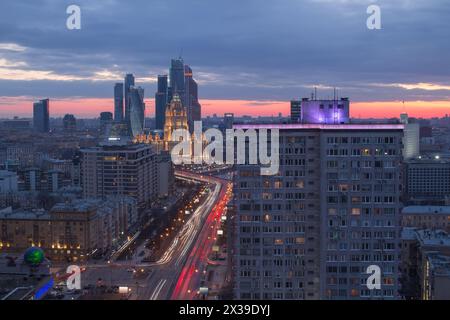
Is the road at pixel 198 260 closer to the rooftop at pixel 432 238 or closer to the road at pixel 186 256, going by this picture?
the road at pixel 186 256

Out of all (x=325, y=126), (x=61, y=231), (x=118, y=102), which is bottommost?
(x=61, y=231)

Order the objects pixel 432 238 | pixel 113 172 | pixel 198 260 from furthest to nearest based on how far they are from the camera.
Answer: pixel 113 172, pixel 198 260, pixel 432 238

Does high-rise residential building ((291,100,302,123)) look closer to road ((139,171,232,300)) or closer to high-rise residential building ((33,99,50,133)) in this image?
road ((139,171,232,300))

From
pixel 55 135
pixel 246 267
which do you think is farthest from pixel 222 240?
pixel 55 135

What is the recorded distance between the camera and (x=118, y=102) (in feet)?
129

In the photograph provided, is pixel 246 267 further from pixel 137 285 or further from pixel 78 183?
pixel 78 183

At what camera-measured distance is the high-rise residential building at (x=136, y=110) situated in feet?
118

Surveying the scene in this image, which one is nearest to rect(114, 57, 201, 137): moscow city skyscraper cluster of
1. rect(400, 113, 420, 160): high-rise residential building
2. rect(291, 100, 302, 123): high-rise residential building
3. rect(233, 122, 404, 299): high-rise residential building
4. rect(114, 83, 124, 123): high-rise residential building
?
rect(114, 83, 124, 123): high-rise residential building

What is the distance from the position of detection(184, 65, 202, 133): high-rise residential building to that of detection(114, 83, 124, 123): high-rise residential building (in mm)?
4391

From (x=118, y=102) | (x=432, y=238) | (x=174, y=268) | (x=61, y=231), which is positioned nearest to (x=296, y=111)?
(x=432, y=238)

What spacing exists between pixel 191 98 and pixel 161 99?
77.5 inches

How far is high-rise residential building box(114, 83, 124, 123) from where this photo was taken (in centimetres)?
3875

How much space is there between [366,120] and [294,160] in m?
0.83

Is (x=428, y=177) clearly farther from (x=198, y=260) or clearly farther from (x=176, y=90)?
(x=176, y=90)
